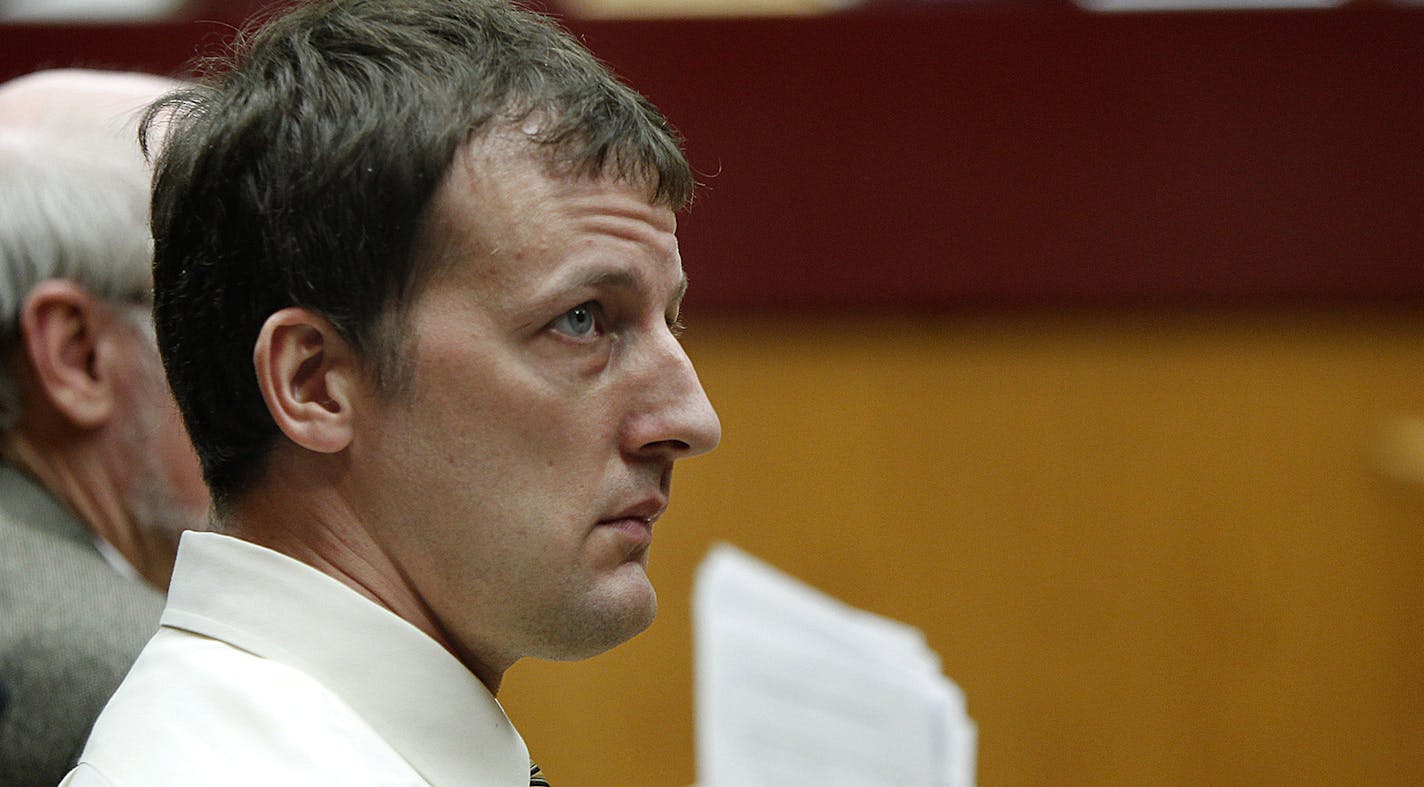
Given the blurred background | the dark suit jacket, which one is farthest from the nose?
the blurred background

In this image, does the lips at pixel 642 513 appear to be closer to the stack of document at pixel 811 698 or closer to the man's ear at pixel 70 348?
the stack of document at pixel 811 698

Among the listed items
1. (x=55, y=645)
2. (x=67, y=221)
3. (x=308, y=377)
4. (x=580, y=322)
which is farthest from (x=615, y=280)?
(x=67, y=221)

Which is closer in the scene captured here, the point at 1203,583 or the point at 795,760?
the point at 795,760

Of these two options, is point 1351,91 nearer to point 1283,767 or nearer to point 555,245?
point 1283,767

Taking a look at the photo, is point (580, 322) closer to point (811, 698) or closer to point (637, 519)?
point (637, 519)

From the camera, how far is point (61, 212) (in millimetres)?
1220

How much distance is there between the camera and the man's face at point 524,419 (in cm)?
72

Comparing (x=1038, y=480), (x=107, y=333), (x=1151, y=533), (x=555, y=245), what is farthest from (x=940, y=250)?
(x=555, y=245)

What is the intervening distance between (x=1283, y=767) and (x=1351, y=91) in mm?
847

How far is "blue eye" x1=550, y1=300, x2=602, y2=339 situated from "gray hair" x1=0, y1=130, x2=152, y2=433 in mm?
629

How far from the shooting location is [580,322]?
2.43 feet

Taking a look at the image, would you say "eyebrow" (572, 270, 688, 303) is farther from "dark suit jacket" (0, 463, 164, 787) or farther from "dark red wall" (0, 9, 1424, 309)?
"dark red wall" (0, 9, 1424, 309)

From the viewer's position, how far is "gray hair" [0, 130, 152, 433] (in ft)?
3.97

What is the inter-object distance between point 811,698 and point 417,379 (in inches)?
28.0
